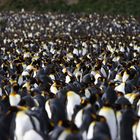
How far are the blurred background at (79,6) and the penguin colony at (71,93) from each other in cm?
1600

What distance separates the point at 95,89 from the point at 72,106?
1.44 m

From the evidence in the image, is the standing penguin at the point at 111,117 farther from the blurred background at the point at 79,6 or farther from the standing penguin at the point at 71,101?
the blurred background at the point at 79,6

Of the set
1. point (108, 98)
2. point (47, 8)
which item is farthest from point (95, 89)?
point (47, 8)

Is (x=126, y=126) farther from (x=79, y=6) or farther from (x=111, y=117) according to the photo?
(x=79, y=6)

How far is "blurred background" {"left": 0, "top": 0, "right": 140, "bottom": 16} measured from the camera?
3962cm

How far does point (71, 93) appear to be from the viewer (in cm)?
936

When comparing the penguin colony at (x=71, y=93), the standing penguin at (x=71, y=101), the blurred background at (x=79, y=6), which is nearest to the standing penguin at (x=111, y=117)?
the penguin colony at (x=71, y=93)

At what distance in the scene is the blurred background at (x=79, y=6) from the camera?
130 feet

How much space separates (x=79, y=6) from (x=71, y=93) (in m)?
34.2

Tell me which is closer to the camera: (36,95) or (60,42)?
(36,95)

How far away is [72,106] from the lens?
9.23 meters

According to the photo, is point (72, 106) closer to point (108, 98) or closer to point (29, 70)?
point (108, 98)

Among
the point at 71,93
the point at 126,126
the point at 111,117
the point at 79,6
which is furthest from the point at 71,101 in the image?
the point at 79,6

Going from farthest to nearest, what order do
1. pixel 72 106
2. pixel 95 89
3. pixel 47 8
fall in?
pixel 47 8 → pixel 95 89 → pixel 72 106
